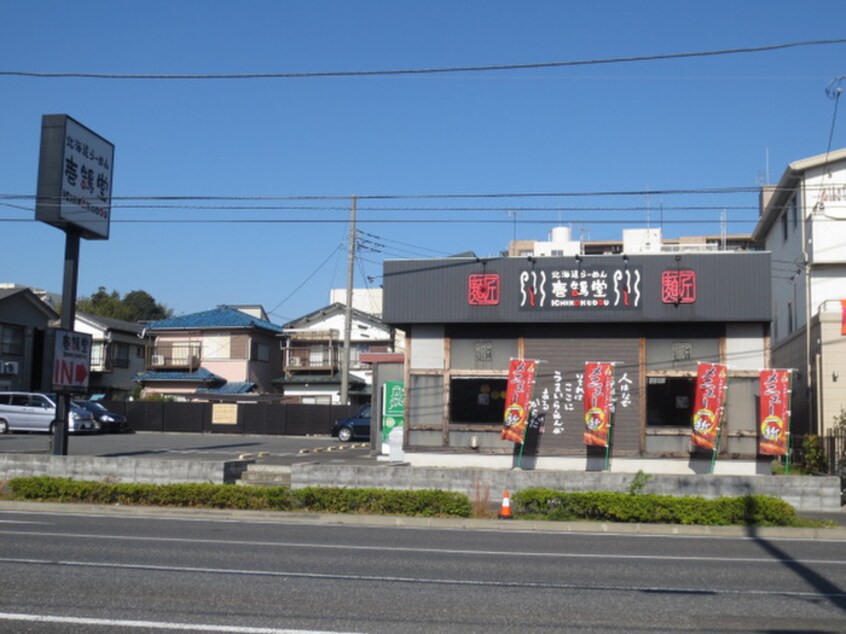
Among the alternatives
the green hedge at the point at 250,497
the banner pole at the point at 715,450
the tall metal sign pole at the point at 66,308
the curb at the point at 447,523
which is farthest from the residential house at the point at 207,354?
the banner pole at the point at 715,450

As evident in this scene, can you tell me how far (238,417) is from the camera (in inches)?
1832

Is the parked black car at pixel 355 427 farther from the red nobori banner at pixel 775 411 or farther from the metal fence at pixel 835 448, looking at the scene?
the red nobori banner at pixel 775 411

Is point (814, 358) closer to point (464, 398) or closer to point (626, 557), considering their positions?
point (464, 398)

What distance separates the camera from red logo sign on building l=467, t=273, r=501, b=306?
23.4m

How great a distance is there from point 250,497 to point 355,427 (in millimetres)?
22984

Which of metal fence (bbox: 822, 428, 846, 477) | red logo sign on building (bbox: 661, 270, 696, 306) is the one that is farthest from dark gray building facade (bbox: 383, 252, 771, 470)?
metal fence (bbox: 822, 428, 846, 477)

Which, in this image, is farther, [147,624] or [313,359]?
[313,359]

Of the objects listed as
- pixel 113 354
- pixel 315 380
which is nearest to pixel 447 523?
pixel 315 380

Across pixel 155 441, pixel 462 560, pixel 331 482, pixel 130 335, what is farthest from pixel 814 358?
pixel 130 335

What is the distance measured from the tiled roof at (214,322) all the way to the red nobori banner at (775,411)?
40.6 m

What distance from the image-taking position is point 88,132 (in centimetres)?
2391

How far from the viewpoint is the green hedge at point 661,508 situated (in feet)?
53.7

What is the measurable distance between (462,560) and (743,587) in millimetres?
3651

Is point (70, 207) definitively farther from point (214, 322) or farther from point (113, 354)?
point (113, 354)
